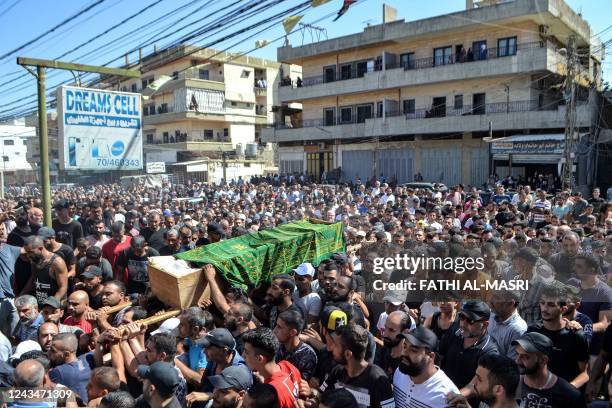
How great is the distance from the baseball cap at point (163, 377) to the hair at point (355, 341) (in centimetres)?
120

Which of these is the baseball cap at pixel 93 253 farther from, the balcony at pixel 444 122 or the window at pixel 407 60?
the window at pixel 407 60

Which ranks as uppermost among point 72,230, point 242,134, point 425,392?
point 242,134

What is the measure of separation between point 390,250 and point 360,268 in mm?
712

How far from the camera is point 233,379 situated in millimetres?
3289

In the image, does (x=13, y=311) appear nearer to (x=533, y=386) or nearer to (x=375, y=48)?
(x=533, y=386)

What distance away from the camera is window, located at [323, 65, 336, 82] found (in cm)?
3222

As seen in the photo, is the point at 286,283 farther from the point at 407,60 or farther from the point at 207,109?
the point at 207,109

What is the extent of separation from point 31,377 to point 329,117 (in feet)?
101

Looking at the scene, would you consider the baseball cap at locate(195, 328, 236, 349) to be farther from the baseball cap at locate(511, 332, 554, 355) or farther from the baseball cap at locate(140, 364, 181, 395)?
the baseball cap at locate(511, 332, 554, 355)

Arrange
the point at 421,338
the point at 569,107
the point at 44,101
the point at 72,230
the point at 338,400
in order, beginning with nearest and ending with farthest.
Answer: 1. the point at 338,400
2. the point at 421,338
3. the point at 44,101
4. the point at 72,230
5. the point at 569,107

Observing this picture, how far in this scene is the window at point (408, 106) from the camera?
2852 cm

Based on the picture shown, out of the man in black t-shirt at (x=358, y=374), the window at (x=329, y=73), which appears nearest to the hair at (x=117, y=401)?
the man in black t-shirt at (x=358, y=374)

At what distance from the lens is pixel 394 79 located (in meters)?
28.1

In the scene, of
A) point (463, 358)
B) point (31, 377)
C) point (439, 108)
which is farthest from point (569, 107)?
point (31, 377)
